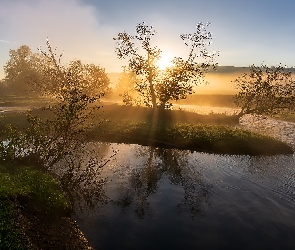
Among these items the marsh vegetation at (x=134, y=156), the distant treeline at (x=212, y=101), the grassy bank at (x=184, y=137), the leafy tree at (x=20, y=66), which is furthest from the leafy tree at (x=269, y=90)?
the leafy tree at (x=20, y=66)

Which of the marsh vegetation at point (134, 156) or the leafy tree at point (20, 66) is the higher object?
the leafy tree at point (20, 66)

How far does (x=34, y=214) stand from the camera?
18109mm

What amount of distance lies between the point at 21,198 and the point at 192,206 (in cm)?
1176

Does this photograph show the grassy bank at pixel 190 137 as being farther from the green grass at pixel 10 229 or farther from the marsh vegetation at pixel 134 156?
the green grass at pixel 10 229

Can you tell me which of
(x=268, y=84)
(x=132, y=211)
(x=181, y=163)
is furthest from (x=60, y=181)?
(x=268, y=84)

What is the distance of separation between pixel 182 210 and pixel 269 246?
613 centimetres

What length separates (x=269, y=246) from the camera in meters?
17.6

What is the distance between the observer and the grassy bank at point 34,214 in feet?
48.4

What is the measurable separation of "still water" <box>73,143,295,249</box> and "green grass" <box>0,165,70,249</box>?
192cm

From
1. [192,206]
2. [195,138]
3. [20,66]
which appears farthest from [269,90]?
[20,66]

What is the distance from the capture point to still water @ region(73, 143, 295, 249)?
704 inches

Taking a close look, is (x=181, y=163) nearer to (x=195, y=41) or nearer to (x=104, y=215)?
(x=104, y=215)

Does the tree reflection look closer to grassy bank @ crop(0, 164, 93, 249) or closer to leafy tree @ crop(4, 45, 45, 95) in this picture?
grassy bank @ crop(0, 164, 93, 249)

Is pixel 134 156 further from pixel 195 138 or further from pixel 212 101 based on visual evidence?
pixel 212 101
